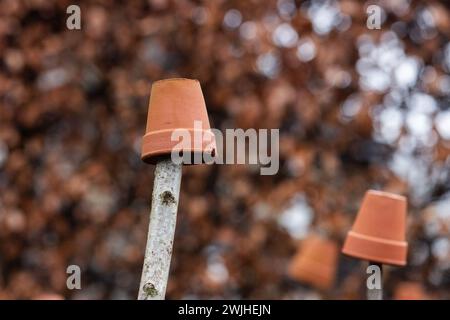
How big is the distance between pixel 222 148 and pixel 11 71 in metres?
0.85

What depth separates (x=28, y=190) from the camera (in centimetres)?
298

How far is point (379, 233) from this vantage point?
1.08 metres

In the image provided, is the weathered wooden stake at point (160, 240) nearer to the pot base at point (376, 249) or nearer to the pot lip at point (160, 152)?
the pot lip at point (160, 152)

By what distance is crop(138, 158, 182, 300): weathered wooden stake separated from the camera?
0.70 m

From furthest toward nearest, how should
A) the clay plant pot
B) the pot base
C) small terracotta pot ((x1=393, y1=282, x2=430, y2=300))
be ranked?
small terracotta pot ((x1=393, y1=282, x2=430, y2=300)) → the clay plant pot → the pot base

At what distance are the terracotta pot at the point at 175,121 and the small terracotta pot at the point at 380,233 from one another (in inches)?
13.7

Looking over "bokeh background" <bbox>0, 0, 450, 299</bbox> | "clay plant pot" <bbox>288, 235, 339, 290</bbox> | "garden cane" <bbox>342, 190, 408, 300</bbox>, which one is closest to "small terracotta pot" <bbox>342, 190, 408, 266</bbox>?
"garden cane" <bbox>342, 190, 408, 300</bbox>

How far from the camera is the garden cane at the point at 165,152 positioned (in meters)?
0.70

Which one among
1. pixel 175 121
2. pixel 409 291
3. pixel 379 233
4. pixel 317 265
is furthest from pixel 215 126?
pixel 175 121

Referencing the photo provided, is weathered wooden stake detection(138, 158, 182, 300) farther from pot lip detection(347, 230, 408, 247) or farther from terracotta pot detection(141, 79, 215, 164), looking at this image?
pot lip detection(347, 230, 408, 247)

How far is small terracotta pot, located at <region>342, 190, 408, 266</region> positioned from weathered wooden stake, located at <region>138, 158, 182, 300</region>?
1.28ft

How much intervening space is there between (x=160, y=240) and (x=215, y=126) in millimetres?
2303

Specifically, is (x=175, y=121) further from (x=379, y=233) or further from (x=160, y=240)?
(x=379, y=233)
